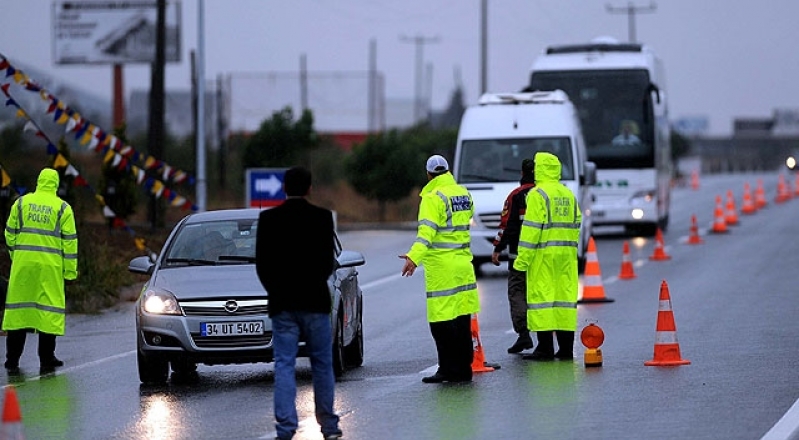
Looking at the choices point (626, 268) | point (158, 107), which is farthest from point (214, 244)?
point (158, 107)

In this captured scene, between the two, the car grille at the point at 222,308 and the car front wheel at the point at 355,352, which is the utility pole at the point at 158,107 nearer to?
the car front wheel at the point at 355,352

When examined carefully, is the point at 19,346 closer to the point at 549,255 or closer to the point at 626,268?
the point at 549,255

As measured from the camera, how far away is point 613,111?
116 feet

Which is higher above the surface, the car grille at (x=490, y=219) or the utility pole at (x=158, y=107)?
the utility pole at (x=158, y=107)

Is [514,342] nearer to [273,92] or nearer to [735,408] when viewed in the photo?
[735,408]

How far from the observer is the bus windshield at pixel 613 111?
35.2 meters

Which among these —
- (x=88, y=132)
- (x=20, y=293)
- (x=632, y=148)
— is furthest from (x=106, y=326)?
(x=632, y=148)

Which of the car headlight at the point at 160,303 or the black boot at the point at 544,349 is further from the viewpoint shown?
the black boot at the point at 544,349

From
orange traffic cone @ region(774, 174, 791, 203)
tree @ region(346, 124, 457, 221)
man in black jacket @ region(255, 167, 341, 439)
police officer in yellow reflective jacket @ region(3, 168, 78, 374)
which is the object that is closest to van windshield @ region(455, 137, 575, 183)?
police officer in yellow reflective jacket @ region(3, 168, 78, 374)

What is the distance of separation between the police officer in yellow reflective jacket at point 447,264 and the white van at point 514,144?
1333 centimetres

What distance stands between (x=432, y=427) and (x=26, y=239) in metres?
5.81

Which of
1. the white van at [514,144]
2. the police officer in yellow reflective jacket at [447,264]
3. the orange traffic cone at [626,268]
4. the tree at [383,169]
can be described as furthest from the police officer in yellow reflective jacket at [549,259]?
the tree at [383,169]

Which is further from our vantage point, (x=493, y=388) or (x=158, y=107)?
(x=158, y=107)

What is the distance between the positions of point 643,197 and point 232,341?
22584 mm
